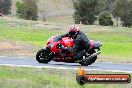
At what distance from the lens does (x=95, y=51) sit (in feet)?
72.0

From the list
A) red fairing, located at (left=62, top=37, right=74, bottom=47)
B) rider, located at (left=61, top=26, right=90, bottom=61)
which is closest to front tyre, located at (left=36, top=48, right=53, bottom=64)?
red fairing, located at (left=62, top=37, right=74, bottom=47)

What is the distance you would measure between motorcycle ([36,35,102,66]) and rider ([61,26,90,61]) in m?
0.16

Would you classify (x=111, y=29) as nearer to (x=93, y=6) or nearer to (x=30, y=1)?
(x=93, y=6)

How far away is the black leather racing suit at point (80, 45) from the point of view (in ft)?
70.5

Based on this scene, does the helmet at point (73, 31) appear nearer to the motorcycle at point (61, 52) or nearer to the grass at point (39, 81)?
the motorcycle at point (61, 52)

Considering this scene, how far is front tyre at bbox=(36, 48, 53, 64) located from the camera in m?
21.6

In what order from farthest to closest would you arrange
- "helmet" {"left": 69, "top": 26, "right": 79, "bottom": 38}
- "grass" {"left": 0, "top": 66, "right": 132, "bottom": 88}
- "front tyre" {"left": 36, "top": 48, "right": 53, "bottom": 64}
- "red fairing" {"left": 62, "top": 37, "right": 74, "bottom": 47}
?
"red fairing" {"left": 62, "top": 37, "right": 74, "bottom": 47}, "front tyre" {"left": 36, "top": 48, "right": 53, "bottom": 64}, "helmet" {"left": 69, "top": 26, "right": 79, "bottom": 38}, "grass" {"left": 0, "top": 66, "right": 132, "bottom": 88}

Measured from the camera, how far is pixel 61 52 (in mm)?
21875

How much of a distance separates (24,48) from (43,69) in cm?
1314

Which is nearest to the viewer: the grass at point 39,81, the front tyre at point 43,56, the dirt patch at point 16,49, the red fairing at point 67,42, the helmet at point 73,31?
the grass at point 39,81

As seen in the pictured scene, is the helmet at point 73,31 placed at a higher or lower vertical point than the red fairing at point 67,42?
higher

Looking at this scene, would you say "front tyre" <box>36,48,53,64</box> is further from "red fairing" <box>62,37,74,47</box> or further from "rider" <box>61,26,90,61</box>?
"rider" <box>61,26,90,61</box>

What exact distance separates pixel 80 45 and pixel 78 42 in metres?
0.19

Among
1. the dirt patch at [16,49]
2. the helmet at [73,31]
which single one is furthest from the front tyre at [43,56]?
the dirt patch at [16,49]
